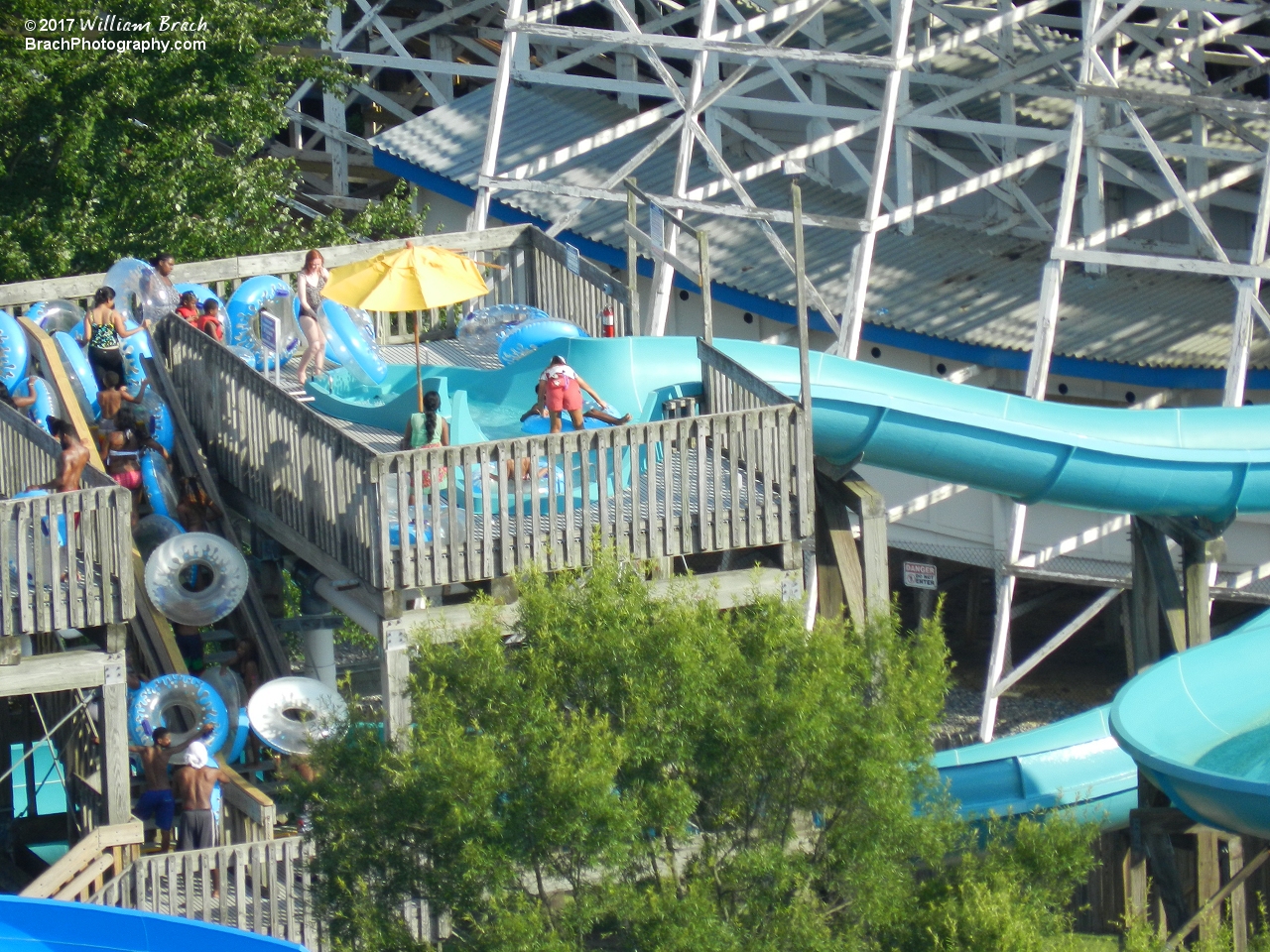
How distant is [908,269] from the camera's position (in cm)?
2319

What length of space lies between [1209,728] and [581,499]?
471cm

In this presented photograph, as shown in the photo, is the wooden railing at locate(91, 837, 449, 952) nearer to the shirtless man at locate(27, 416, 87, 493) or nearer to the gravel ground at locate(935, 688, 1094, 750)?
the shirtless man at locate(27, 416, 87, 493)

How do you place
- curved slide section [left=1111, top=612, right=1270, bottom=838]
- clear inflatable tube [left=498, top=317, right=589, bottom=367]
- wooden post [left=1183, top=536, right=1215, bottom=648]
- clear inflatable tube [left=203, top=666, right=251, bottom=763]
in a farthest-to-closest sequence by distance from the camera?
clear inflatable tube [left=498, top=317, right=589, bottom=367]
wooden post [left=1183, top=536, right=1215, bottom=648]
clear inflatable tube [left=203, top=666, right=251, bottom=763]
curved slide section [left=1111, top=612, right=1270, bottom=838]

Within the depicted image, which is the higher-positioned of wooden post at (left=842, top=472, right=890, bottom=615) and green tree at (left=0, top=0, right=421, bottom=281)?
green tree at (left=0, top=0, right=421, bottom=281)

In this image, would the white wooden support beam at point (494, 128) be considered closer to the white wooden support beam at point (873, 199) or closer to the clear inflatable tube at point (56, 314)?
the white wooden support beam at point (873, 199)

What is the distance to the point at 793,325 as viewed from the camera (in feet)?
76.4

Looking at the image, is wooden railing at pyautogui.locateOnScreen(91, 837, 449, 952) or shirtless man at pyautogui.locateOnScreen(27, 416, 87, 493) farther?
shirtless man at pyautogui.locateOnScreen(27, 416, 87, 493)

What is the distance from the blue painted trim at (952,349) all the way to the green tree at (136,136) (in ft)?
10.8

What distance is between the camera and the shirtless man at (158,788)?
569 inches

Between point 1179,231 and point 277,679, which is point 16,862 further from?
point 1179,231

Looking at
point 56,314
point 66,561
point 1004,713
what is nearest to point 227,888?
point 66,561

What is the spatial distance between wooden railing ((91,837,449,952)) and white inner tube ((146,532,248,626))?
2.31m

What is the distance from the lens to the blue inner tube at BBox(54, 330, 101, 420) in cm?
1677

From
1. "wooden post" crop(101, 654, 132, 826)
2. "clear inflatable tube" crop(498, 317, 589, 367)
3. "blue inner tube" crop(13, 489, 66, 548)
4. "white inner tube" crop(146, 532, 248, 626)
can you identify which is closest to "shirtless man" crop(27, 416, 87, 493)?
"blue inner tube" crop(13, 489, 66, 548)
